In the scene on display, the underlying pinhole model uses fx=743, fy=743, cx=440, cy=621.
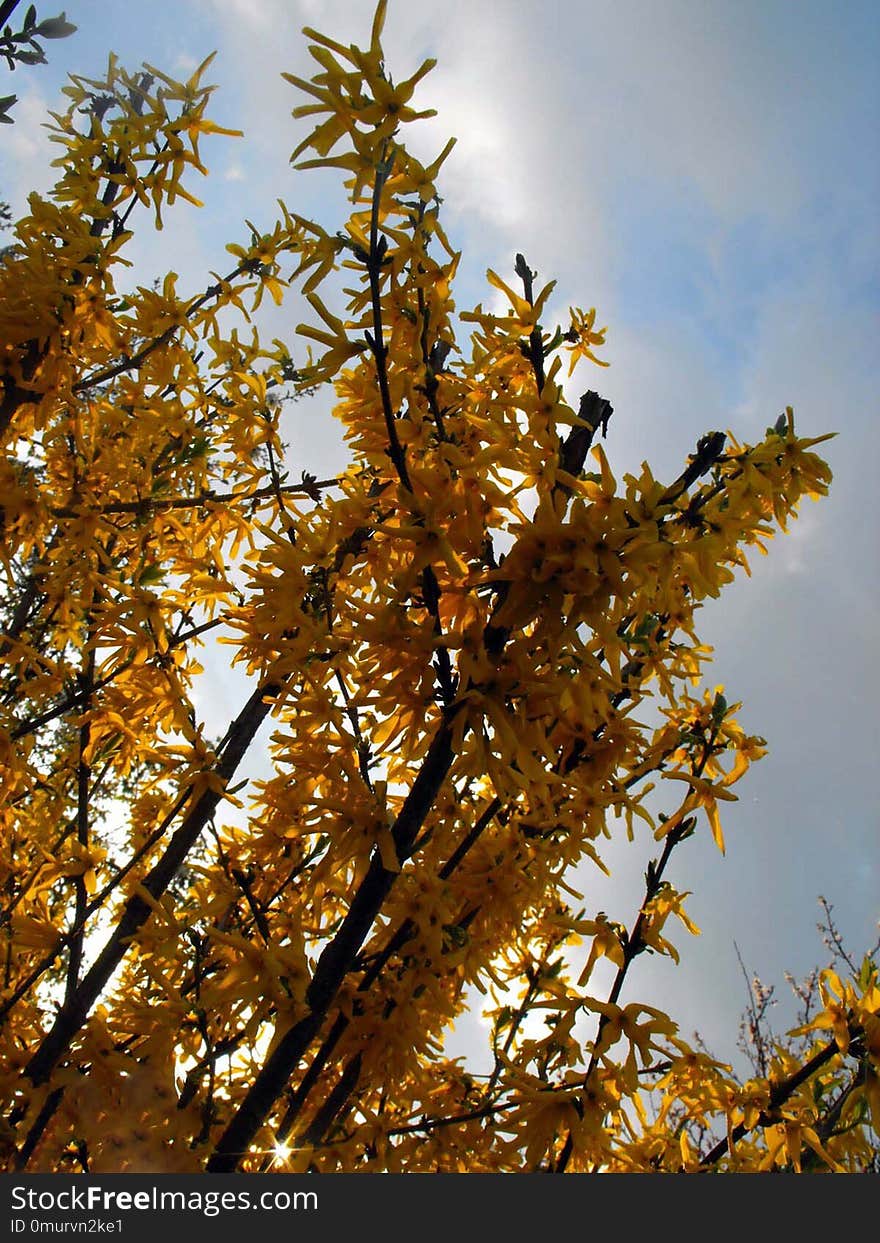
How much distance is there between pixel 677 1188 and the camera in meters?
1.91

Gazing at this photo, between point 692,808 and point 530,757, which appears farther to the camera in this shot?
point 692,808

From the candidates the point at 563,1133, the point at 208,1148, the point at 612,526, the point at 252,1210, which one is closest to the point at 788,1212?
the point at 563,1133

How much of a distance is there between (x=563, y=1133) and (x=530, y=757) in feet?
3.98

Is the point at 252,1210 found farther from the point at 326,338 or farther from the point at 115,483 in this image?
the point at 115,483

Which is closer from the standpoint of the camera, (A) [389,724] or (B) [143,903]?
(A) [389,724]

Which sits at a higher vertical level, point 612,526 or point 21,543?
point 21,543

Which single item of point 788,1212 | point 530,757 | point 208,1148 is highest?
point 530,757

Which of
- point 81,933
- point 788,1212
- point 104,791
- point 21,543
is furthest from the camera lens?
point 104,791

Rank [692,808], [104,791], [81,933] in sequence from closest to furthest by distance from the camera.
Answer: [692,808], [81,933], [104,791]

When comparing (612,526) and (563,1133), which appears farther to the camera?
(563,1133)

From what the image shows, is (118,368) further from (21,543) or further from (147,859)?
(147,859)

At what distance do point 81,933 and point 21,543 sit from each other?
4.98 feet

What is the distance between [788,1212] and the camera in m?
1.85

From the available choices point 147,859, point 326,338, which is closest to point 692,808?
point 326,338
